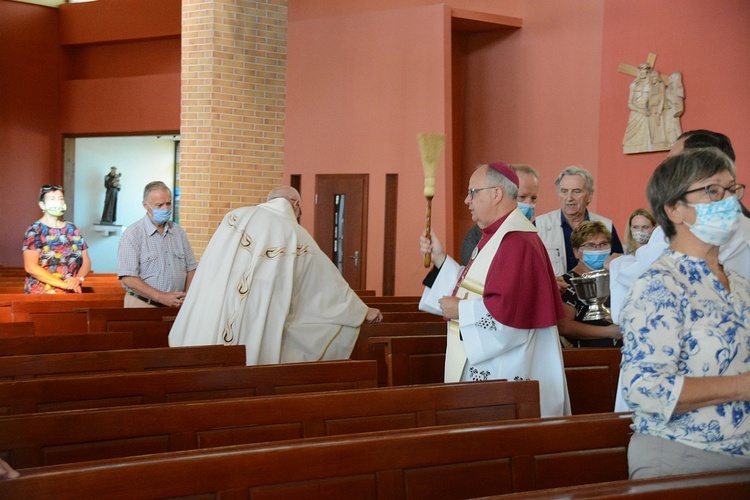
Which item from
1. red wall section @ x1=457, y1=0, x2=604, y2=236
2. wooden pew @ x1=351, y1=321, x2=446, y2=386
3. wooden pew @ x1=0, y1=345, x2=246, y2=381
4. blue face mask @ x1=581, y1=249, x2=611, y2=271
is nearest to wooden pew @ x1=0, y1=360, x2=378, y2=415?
wooden pew @ x1=0, y1=345, x2=246, y2=381

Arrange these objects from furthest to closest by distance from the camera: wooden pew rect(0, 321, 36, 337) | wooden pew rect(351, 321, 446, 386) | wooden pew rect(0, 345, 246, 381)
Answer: wooden pew rect(0, 321, 36, 337) < wooden pew rect(351, 321, 446, 386) < wooden pew rect(0, 345, 246, 381)

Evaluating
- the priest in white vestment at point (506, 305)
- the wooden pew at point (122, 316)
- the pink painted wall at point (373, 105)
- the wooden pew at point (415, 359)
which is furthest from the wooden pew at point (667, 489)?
the pink painted wall at point (373, 105)

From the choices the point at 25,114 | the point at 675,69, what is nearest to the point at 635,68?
the point at 675,69

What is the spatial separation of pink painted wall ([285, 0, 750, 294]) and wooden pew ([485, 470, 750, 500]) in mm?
7793

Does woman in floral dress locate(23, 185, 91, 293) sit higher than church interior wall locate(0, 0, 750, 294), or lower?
lower

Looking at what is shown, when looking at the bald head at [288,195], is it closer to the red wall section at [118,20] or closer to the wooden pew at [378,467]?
the wooden pew at [378,467]

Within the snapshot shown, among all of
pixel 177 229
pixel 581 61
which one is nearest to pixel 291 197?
pixel 177 229

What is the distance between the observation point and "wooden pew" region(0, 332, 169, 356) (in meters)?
4.49

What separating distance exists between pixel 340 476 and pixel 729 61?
788 centimetres

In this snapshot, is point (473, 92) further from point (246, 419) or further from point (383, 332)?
point (246, 419)

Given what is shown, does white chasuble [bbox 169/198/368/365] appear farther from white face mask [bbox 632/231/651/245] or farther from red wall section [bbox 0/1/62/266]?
red wall section [bbox 0/1/62/266]

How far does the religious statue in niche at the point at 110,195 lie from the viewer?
Answer: 53.8 feet

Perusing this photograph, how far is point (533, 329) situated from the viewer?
367 cm

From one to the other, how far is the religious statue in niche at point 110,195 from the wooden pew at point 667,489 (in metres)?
15.4
